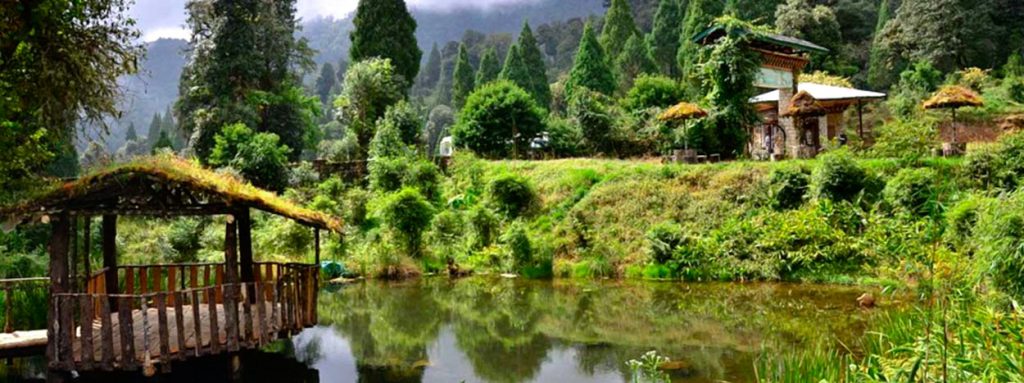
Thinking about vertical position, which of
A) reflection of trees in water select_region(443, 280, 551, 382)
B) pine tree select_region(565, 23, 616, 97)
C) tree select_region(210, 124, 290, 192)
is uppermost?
pine tree select_region(565, 23, 616, 97)

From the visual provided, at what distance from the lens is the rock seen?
45.9 ft

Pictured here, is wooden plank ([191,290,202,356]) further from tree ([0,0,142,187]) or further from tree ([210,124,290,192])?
tree ([210,124,290,192])

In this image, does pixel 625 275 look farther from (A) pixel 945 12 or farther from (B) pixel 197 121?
(A) pixel 945 12

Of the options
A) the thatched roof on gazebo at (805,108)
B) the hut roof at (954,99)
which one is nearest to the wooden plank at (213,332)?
the thatched roof on gazebo at (805,108)

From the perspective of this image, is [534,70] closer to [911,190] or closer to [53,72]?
[911,190]

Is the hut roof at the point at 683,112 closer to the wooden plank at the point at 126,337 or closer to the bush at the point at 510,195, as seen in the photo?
the bush at the point at 510,195

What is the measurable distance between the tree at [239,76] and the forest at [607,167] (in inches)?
3.6

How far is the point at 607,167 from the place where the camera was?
2452cm

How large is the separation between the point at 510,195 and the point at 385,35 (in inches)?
610

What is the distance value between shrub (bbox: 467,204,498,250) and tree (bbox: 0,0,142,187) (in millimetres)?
10717

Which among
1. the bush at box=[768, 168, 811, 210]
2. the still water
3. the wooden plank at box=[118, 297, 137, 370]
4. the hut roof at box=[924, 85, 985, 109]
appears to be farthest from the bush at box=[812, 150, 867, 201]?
the wooden plank at box=[118, 297, 137, 370]

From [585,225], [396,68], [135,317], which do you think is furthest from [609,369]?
[396,68]

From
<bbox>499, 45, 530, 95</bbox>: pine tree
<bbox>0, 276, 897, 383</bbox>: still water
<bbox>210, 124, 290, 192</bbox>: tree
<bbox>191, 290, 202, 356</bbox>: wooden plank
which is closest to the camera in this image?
<bbox>191, 290, 202, 356</bbox>: wooden plank

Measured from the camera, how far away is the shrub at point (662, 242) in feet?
62.6
